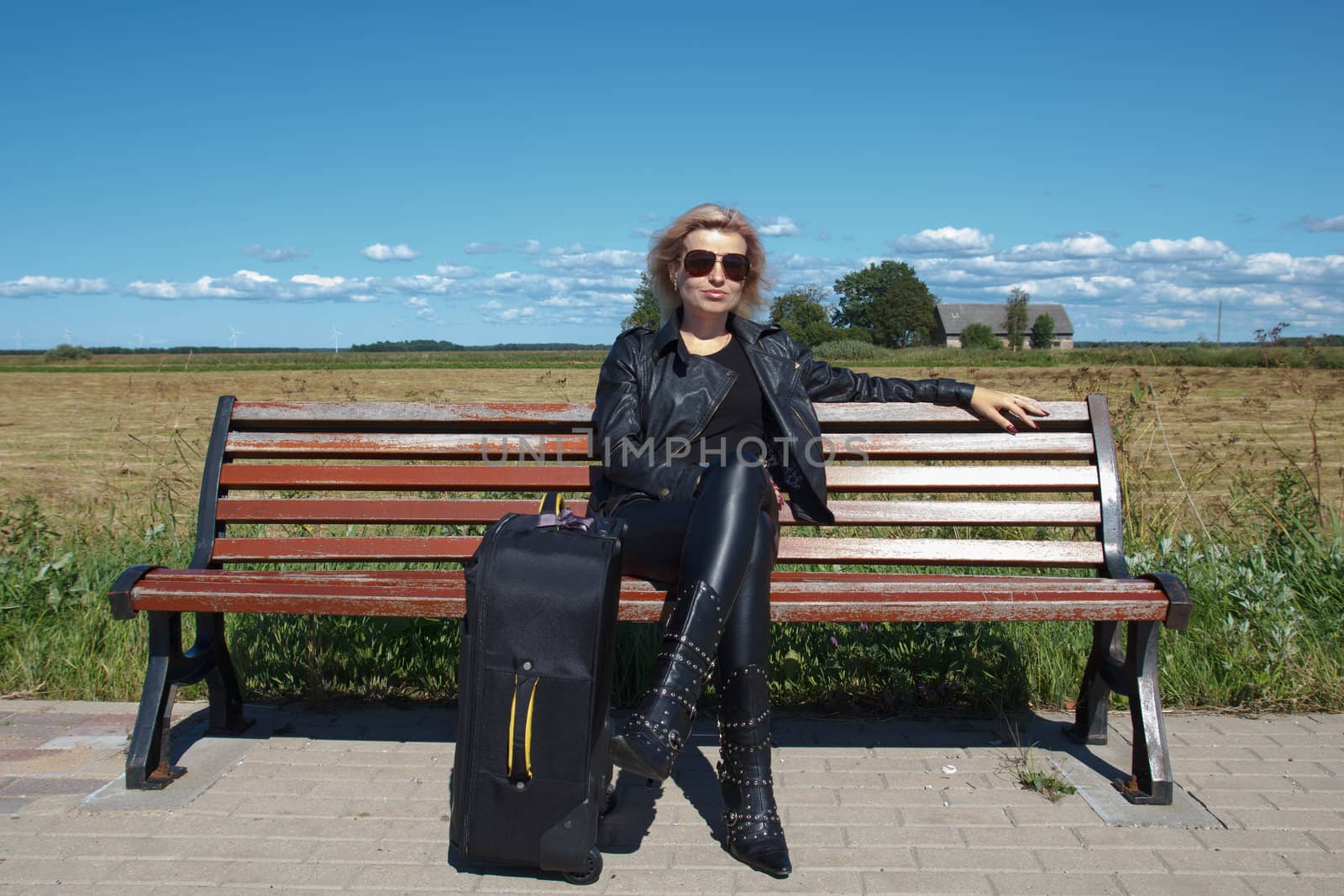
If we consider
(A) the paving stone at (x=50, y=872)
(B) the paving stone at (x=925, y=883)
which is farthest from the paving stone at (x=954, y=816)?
(A) the paving stone at (x=50, y=872)

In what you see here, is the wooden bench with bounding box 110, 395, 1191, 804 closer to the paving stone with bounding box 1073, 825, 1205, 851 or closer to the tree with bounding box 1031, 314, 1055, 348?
the paving stone with bounding box 1073, 825, 1205, 851

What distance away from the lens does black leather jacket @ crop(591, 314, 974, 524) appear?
132 inches

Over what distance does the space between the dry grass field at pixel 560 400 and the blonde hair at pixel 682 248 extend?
2421mm

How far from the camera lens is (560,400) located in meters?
13.9

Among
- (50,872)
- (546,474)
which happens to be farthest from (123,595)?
(546,474)

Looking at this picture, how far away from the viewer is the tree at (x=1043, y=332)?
88.5 metres

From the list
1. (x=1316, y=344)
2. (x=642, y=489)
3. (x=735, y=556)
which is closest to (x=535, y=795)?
(x=735, y=556)

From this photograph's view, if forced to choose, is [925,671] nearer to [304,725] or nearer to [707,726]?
[707,726]

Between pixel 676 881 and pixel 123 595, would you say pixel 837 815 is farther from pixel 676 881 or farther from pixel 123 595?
pixel 123 595

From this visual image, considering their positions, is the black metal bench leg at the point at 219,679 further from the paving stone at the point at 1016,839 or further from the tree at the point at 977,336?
the tree at the point at 977,336

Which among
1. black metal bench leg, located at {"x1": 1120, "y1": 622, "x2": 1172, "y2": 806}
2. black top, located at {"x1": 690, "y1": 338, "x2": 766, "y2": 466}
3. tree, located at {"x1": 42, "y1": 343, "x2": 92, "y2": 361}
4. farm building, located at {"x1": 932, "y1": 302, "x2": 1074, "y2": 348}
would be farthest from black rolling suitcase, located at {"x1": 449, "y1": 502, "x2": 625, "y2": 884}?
farm building, located at {"x1": 932, "y1": 302, "x2": 1074, "y2": 348}

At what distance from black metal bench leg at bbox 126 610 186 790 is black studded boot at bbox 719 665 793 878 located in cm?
166

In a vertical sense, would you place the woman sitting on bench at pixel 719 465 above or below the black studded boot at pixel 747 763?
above

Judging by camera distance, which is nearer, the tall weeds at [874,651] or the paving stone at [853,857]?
the paving stone at [853,857]
